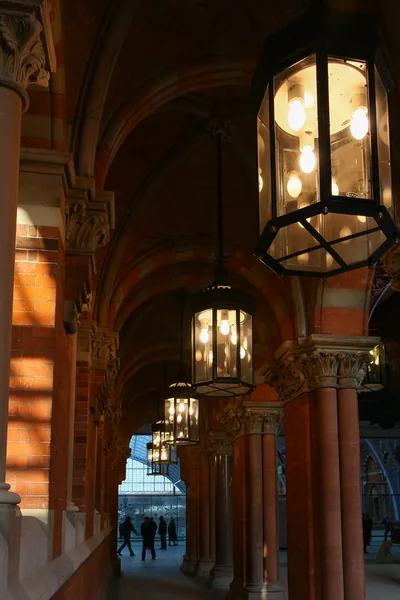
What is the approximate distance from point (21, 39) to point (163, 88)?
3.45 metres

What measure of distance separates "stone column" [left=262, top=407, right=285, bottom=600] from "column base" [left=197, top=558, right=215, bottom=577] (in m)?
5.91

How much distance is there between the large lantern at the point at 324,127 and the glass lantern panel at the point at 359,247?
0.01 meters

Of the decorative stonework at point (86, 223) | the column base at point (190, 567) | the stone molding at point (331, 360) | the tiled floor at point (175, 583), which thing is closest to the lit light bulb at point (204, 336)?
the stone molding at point (331, 360)

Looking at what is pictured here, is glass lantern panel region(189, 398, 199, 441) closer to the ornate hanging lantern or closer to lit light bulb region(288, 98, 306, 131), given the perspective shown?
the ornate hanging lantern

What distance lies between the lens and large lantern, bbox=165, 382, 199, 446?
37.7ft

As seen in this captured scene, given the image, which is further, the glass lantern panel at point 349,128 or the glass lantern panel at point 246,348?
the glass lantern panel at point 246,348

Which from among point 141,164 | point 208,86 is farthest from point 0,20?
point 141,164

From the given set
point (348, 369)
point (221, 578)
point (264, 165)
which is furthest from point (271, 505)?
point (264, 165)

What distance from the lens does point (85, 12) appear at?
17.3 feet

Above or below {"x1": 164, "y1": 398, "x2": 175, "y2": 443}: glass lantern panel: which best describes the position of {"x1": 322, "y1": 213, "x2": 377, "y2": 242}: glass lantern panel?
above

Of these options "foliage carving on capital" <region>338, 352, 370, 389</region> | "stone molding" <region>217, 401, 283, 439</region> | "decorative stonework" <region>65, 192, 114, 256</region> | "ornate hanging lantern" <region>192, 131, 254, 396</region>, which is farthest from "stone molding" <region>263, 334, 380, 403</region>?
"decorative stonework" <region>65, 192, 114, 256</region>

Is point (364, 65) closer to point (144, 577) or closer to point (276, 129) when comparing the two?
point (276, 129)

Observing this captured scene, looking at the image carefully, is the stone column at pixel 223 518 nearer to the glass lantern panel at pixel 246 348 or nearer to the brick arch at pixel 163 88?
the glass lantern panel at pixel 246 348

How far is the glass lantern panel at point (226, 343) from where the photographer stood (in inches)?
283
